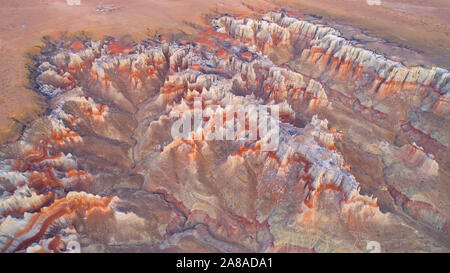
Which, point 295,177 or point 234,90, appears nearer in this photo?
point 295,177

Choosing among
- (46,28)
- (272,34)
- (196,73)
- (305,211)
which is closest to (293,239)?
(305,211)

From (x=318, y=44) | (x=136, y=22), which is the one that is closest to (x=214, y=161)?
(x=136, y=22)

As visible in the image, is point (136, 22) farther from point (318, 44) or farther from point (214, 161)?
point (214, 161)

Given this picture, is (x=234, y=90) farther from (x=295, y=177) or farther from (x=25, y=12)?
(x=25, y=12)

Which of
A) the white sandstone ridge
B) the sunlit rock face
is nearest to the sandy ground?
the sunlit rock face

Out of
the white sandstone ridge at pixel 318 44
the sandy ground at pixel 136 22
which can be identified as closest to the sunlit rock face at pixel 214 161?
the white sandstone ridge at pixel 318 44

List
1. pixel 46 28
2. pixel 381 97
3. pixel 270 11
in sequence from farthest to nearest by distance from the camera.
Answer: pixel 270 11 < pixel 46 28 < pixel 381 97
